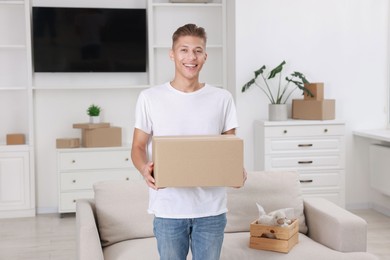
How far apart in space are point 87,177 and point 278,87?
2.03 metres

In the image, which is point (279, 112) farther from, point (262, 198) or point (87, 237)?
point (87, 237)

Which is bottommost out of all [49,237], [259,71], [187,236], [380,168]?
[49,237]

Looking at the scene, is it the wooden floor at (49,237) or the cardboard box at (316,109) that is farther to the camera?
the cardboard box at (316,109)

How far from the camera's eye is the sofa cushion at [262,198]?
3.08m

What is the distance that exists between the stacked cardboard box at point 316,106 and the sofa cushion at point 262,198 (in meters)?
2.06

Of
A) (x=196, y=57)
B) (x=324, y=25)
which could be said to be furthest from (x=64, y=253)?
(x=324, y=25)

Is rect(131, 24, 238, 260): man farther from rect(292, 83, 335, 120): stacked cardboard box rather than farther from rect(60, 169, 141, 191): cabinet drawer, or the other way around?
rect(60, 169, 141, 191): cabinet drawer

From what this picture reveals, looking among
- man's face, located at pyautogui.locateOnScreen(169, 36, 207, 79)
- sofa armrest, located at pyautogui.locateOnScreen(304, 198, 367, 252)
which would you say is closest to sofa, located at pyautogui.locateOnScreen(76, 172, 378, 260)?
sofa armrest, located at pyautogui.locateOnScreen(304, 198, 367, 252)

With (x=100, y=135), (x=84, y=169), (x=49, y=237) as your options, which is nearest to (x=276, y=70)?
(x=100, y=135)

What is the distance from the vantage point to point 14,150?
17.5 feet

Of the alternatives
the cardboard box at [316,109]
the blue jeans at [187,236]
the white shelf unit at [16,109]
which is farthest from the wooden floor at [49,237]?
the blue jeans at [187,236]

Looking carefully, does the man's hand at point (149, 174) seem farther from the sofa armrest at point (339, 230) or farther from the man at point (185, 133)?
the sofa armrest at point (339, 230)

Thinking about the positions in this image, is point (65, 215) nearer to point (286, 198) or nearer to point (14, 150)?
point (14, 150)

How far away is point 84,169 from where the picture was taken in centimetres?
534
